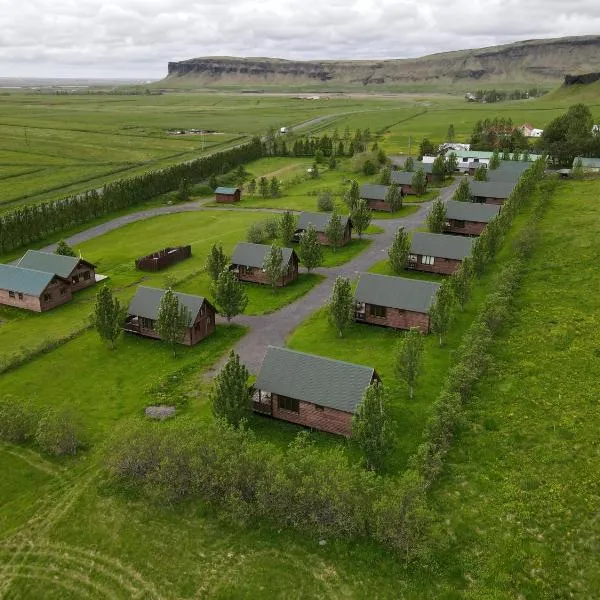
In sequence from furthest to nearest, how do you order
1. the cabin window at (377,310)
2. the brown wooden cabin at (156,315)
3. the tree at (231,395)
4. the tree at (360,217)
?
Answer: the tree at (360,217)
the cabin window at (377,310)
the brown wooden cabin at (156,315)
the tree at (231,395)

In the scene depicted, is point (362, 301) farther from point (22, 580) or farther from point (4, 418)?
point (22, 580)

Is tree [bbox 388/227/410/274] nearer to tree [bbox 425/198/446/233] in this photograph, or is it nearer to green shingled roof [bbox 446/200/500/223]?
tree [bbox 425/198/446/233]

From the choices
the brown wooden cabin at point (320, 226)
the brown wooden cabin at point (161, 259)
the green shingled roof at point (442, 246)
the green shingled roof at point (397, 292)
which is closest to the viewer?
the green shingled roof at point (397, 292)

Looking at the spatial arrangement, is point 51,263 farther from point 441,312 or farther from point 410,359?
point 410,359

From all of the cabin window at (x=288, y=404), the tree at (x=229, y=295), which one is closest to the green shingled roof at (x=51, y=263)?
the tree at (x=229, y=295)

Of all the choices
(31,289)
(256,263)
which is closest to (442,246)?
(256,263)

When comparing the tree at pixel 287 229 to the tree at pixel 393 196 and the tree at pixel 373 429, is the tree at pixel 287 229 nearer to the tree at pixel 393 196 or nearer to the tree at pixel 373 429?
the tree at pixel 393 196
